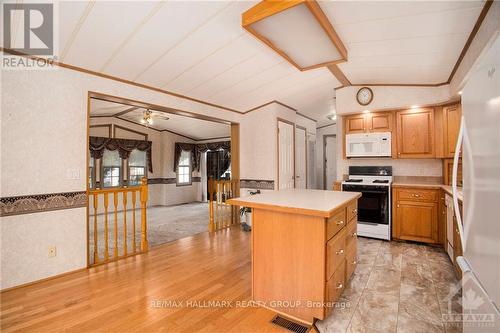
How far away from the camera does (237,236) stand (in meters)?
4.30

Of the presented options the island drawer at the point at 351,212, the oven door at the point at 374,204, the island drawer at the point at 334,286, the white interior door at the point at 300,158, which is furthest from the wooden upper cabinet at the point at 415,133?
the island drawer at the point at 334,286

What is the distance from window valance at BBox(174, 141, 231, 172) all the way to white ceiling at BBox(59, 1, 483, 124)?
4.38m

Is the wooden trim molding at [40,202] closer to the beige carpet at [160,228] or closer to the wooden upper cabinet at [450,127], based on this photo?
the beige carpet at [160,228]

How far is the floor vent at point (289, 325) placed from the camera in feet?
6.17

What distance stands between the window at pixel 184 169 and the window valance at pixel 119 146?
114 centimetres

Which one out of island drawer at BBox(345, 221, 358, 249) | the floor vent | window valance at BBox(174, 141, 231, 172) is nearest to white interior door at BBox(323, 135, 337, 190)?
window valance at BBox(174, 141, 231, 172)

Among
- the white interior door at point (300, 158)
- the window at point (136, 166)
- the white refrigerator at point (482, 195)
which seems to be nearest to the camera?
the white refrigerator at point (482, 195)

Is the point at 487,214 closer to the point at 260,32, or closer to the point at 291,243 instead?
the point at 291,243

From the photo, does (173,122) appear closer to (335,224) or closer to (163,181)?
(163,181)

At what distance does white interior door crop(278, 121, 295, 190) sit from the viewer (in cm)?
501

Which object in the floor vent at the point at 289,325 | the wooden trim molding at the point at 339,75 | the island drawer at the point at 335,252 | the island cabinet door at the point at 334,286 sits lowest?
the floor vent at the point at 289,325

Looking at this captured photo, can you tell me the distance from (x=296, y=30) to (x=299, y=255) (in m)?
2.01

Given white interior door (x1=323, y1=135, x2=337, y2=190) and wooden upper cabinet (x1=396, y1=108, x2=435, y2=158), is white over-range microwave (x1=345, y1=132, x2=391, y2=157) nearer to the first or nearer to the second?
wooden upper cabinet (x1=396, y1=108, x2=435, y2=158)

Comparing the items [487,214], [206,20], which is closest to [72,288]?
[206,20]
